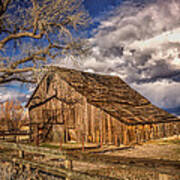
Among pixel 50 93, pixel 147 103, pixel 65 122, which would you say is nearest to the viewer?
pixel 65 122

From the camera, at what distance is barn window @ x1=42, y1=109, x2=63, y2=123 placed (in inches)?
1009

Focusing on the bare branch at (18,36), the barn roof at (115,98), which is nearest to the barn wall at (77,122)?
the barn roof at (115,98)

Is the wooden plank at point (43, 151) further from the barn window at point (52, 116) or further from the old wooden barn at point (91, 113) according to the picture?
the barn window at point (52, 116)

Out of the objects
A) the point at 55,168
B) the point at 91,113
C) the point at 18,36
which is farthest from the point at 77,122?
the point at 55,168

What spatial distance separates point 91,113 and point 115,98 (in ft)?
17.5

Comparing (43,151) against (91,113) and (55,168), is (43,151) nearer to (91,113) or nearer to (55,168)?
(55,168)

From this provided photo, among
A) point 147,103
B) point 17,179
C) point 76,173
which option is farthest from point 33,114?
point 76,173

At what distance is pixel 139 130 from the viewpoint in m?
21.8

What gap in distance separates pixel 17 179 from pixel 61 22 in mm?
15692

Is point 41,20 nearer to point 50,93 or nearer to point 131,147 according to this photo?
point 50,93

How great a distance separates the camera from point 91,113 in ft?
74.9

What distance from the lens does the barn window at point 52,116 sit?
1009 inches

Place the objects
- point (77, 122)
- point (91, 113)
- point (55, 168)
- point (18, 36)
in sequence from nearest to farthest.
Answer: point (55, 168)
point (18, 36)
point (91, 113)
point (77, 122)

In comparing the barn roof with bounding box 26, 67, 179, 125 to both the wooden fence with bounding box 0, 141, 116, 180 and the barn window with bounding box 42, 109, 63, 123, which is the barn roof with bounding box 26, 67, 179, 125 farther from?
the wooden fence with bounding box 0, 141, 116, 180
